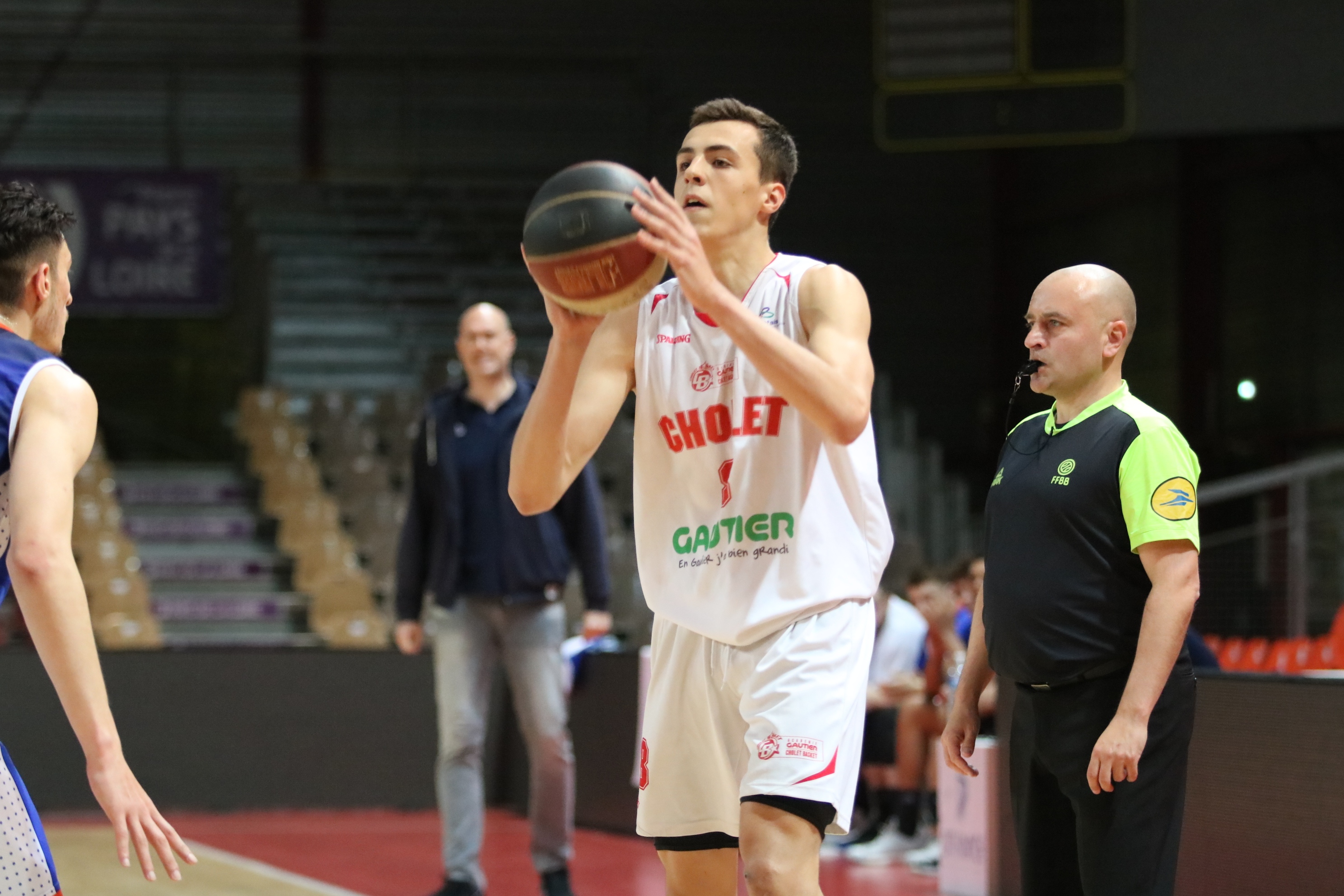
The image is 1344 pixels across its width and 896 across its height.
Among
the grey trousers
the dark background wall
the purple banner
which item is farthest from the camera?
the dark background wall

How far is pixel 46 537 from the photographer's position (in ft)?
7.68

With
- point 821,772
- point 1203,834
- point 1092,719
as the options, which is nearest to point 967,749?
point 1092,719

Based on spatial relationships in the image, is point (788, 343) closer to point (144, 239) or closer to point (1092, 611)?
point (1092, 611)

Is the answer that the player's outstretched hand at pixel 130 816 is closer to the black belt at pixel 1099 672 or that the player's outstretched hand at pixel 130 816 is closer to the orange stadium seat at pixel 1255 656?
the black belt at pixel 1099 672

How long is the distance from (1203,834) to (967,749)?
5.65 feet

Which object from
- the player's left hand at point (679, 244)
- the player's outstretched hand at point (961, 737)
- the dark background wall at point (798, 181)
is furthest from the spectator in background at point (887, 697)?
the dark background wall at point (798, 181)

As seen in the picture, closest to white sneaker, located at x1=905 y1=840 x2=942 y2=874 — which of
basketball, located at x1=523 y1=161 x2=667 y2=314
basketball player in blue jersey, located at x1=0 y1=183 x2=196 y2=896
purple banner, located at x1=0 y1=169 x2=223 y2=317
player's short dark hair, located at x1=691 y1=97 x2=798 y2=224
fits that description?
player's short dark hair, located at x1=691 y1=97 x2=798 y2=224

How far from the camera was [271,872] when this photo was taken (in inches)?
244

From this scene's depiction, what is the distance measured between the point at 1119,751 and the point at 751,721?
0.72 metres

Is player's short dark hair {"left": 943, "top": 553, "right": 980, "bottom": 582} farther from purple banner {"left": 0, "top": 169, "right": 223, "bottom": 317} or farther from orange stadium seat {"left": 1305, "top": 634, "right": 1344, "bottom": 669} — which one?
purple banner {"left": 0, "top": 169, "right": 223, "bottom": 317}

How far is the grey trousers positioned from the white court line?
→ 0.64 meters

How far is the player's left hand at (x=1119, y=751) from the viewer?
118 inches

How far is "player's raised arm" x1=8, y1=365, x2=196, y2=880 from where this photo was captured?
2330 millimetres

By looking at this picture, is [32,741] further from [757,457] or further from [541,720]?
[757,457]
